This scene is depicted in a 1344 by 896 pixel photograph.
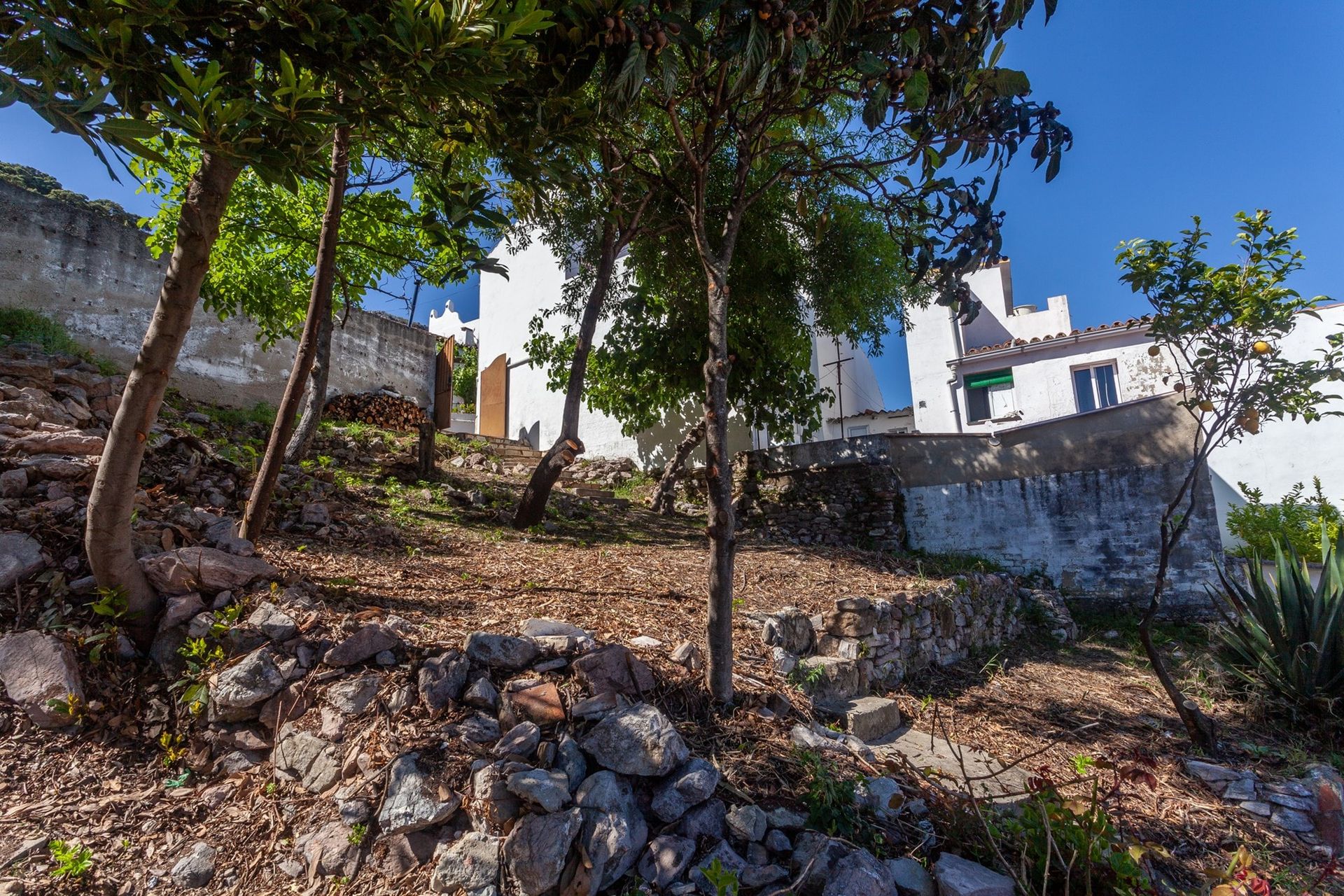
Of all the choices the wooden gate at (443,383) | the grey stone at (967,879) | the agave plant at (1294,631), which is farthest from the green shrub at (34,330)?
the agave plant at (1294,631)

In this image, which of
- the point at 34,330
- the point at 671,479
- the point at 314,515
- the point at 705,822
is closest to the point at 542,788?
the point at 705,822

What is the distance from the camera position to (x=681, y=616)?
442cm

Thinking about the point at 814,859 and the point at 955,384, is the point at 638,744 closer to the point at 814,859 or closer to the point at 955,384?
the point at 814,859

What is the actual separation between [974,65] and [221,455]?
20.8ft

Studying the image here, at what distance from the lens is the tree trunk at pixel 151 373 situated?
3.00 metres

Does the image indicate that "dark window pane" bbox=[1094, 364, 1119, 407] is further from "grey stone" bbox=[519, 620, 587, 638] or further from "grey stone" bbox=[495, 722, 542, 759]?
"grey stone" bbox=[495, 722, 542, 759]

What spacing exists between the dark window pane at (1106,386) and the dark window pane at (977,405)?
6.75 feet

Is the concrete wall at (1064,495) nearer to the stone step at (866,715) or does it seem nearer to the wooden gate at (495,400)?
the stone step at (866,715)

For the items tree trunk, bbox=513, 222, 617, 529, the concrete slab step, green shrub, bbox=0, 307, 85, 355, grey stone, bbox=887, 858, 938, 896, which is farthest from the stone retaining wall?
green shrub, bbox=0, 307, 85, 355

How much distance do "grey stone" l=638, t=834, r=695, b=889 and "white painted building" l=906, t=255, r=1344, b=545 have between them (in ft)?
30.8

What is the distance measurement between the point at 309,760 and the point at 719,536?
1.96 meters

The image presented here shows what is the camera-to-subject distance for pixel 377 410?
12344 mm

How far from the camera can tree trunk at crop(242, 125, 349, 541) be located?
421 cm

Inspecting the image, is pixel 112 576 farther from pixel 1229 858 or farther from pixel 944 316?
pixel 944 316
